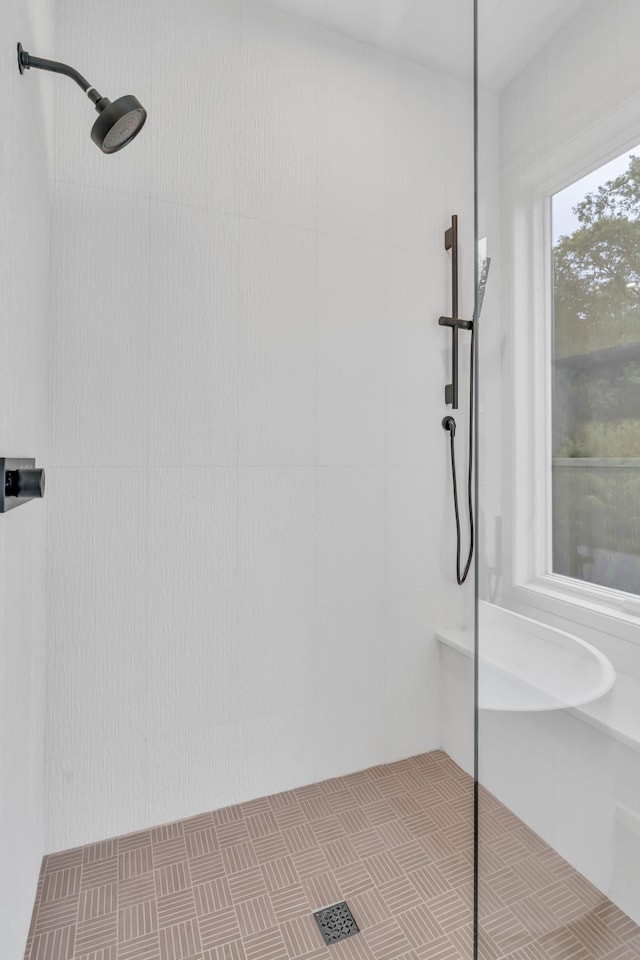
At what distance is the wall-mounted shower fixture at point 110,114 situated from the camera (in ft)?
3.15

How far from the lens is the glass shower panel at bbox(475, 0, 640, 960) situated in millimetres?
676

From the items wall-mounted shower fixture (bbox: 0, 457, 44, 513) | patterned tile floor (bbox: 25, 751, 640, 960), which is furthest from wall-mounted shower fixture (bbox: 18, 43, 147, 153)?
patterned tile floor (bbox: 25, 751, 640, 960)

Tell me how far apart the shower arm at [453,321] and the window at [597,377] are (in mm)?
1062

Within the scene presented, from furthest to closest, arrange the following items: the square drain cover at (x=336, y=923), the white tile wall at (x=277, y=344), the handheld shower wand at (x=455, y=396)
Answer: the handheld shower wand at (x=455, y=396), the white tile wall at (x=277, y=344), the square drain cover at (x=336, y=923)

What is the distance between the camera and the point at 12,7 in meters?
0.79

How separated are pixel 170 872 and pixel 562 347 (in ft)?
5.07

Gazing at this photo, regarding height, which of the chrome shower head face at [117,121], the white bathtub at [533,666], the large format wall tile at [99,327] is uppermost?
the chrome shower head face at [117,121]

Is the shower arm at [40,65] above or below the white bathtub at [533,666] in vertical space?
above

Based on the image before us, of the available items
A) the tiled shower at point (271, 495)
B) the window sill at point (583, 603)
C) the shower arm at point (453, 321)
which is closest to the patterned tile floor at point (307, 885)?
the tiled shower at point (271, 495)

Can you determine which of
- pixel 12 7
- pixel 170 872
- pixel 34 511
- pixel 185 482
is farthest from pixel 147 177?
pixel 170 872

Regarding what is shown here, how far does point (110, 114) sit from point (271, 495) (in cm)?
103

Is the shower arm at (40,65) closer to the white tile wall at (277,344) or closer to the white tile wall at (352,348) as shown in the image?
the white tile wall at (277,344)

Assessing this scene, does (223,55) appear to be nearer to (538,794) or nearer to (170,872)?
(538,794)

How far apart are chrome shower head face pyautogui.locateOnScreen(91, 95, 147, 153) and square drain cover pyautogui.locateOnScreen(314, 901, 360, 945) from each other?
1.78 metres
